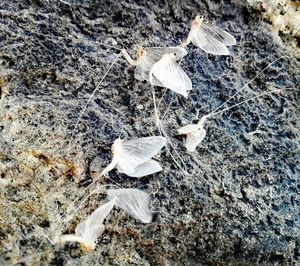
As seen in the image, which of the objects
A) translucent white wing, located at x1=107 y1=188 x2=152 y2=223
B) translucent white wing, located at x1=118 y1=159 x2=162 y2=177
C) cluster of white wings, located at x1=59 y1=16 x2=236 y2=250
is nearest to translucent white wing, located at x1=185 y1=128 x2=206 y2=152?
cluster of white wings, located at x1=59 y1=16 x2=236 y2=250

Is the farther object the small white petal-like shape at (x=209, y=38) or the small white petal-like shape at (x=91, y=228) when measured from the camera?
the small white petal-like shape at (x=209, y=38)

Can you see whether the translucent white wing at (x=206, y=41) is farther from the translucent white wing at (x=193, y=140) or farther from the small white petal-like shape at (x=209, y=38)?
the translucent white wing at (x=193, y=140)

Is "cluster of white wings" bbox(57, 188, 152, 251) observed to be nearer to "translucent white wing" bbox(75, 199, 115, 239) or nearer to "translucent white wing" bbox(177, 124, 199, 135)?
"translucent white wing" bbox(75, 199, 115, 239)

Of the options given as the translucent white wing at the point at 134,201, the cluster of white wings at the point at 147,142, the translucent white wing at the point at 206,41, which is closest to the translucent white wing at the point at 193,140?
the cluster of white wings at the point at 147,142

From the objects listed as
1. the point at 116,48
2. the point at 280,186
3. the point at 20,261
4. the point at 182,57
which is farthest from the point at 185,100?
the point at 20,261

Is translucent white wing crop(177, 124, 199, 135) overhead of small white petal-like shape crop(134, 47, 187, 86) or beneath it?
beneath

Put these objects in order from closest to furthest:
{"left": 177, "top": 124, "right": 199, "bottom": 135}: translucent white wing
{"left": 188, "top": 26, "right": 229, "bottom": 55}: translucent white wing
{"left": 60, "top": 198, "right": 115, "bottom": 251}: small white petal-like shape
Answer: {"left": 60, "top": 198, "right": 115, "bottom": 251}: small white petal-like shape
{"left": 177, "top": 124, "right": 199, "bottom": 135}: translucent white wing
{"left": 188, "top": 26, "right": 229, "bottom": 55}: translucent white wing

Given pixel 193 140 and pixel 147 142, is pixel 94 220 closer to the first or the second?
pixel 147 142
